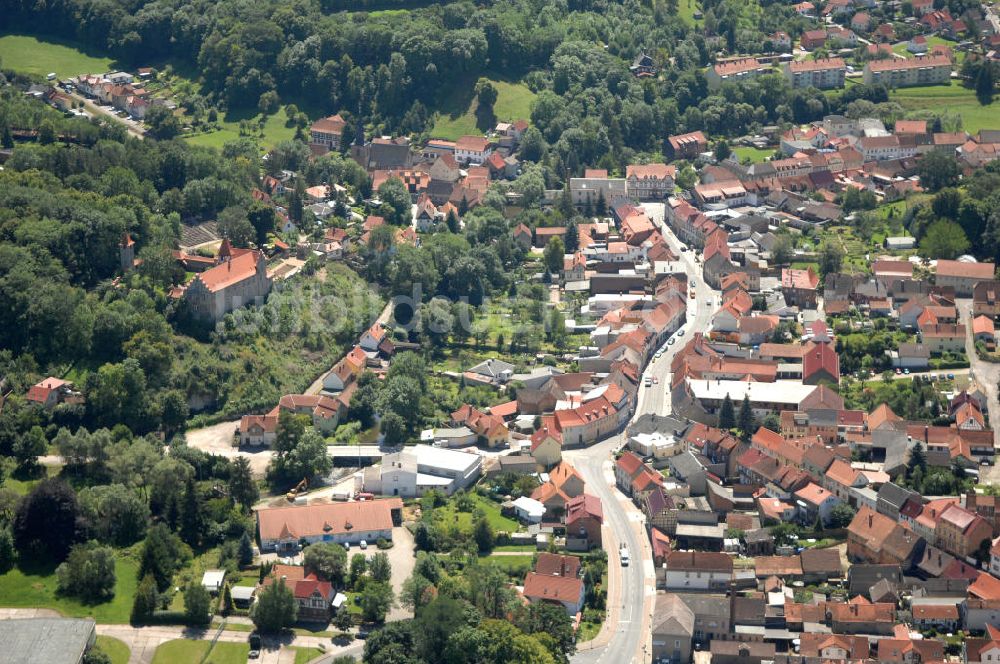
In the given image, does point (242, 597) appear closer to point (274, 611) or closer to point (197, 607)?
point (197, 607)

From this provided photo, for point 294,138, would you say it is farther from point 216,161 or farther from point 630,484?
point 630,484

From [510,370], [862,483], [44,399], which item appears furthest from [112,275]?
[862,483]

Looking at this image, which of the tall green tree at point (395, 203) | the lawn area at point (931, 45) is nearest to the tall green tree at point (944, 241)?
the tall green tree at point (395, 203)

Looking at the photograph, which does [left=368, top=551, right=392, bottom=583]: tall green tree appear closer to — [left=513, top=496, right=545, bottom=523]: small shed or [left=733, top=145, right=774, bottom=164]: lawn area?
[left=513, top=496, right=545, bottom=523]: small shed

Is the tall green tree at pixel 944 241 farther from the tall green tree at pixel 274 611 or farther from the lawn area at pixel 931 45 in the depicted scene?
the tall green tree at pixel 274 611

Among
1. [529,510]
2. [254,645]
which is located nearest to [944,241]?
[529,510]

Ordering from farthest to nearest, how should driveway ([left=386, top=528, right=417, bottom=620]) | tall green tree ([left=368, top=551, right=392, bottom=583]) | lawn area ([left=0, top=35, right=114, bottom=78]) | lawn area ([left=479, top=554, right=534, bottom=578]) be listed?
lawn area ([left=0, top=35, right=114, bottom=78]) → lawn area ([left=479, top=554, right=534, bottom=578]) → tall green tree ([left=368, top=551, right=392, bottom=583]) → driveway ([left=386, top=528, right=417, bottom=620])

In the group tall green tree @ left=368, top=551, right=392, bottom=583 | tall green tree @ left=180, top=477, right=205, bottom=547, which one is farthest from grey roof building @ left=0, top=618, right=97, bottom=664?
tall green tree @ left=368, top=551, right=392, bottom=583
